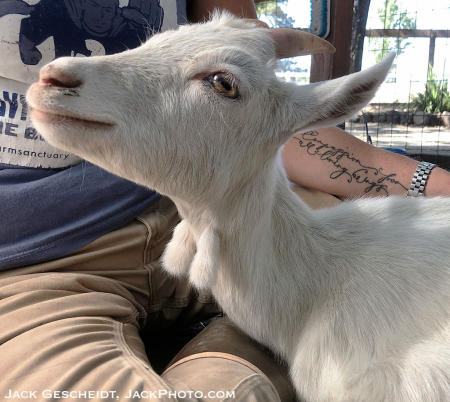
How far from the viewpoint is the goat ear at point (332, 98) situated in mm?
1255

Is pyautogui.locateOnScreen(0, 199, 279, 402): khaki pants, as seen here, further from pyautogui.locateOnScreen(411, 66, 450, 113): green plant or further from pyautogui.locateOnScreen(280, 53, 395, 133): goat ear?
pyautogui.locateOnScreen(411, 66, 450, 113): green plant

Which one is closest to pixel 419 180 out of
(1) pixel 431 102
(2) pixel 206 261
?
(2) pixel 206 261

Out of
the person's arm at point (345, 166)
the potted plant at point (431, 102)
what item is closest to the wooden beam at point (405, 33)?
the potted plant at point (431, 102)

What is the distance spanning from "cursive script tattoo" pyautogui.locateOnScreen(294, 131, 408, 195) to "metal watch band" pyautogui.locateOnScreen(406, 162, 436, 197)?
66 millimetres

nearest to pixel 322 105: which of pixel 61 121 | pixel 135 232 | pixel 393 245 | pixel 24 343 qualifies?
pixel 393 245

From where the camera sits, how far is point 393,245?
1493 millimetres

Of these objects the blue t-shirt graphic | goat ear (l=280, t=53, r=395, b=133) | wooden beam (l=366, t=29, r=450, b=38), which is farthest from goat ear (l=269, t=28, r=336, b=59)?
wooden beam (l=366, t=29, r=450, b=38)

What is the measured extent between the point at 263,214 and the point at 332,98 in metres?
0.41

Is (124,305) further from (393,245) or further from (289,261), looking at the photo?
(393,245)

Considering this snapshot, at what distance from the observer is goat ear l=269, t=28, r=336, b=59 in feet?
4.80

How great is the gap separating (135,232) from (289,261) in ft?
1.91

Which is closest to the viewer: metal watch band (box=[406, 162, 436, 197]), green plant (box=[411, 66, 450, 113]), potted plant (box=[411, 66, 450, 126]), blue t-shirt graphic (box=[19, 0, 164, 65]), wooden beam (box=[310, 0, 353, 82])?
blue t-shirt graphic (box=[19, 0, 164, 65])

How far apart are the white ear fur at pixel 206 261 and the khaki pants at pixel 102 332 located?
22 cm

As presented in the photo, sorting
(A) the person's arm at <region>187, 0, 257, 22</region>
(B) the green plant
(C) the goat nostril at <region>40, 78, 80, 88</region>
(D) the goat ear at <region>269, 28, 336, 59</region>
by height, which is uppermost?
(A) the person's arm at <region>187, 0, 257, 22</region>
